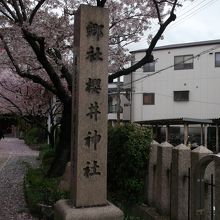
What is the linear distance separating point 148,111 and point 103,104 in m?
33.9

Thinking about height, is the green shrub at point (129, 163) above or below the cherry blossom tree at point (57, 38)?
below

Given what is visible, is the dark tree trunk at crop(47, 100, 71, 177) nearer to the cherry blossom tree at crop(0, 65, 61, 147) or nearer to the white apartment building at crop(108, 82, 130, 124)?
the cherry blossom tree at crop(0, 65, 61, 147)

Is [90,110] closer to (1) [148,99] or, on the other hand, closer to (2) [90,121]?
(2) [90,121]

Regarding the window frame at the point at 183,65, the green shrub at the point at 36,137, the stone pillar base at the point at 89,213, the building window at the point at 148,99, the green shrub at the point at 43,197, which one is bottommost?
the green shrub at the point at 43,197

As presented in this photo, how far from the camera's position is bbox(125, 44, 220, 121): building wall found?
36.5m

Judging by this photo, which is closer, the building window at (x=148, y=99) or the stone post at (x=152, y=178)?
the stone post at (x=152, y=178)

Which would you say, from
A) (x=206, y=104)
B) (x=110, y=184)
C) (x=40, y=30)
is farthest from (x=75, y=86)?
(x=206, y=104)

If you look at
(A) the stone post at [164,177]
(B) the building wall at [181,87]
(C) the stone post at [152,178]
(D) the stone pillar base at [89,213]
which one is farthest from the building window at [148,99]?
(D) the stone pillar base at [89,213]

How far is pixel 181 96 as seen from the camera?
38188 millimetres

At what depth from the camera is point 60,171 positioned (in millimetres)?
13188

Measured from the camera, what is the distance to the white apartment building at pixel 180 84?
3647 cm

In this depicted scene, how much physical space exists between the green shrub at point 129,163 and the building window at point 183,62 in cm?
2907

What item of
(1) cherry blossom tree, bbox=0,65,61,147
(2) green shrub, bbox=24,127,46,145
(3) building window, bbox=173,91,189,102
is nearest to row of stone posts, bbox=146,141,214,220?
(1) cherry blossom tree, bbox=0,65,61,147

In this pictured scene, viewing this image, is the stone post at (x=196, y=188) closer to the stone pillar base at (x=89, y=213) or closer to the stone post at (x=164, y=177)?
the stone post at (x=164, y=177)
